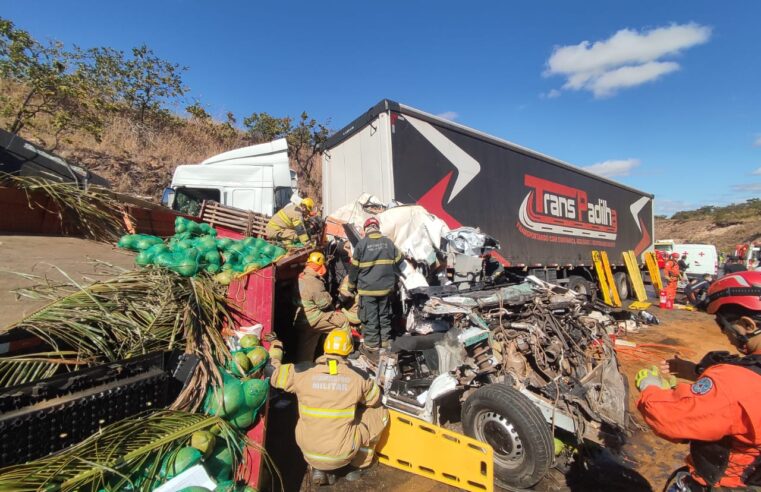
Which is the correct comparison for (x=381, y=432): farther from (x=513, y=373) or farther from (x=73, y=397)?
(x=73, y=397)

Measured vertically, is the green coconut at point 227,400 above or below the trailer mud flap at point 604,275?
below

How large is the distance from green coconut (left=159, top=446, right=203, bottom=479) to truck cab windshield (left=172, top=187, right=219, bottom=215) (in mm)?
5586

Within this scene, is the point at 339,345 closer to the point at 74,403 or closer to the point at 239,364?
the point at 239,364

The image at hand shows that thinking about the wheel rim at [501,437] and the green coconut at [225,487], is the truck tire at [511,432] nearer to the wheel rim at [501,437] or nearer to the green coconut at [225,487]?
the wheel rim at [501,437]

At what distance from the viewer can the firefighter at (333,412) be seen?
2.62 meters

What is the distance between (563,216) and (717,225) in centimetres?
4082

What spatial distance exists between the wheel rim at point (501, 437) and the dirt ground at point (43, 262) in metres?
3.37

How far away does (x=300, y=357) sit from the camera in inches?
181

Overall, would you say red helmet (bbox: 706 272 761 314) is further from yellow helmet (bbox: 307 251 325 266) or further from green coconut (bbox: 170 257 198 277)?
green coconut (bbox: 170 257 198 277)

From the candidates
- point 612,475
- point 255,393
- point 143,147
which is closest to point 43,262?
point 255,393

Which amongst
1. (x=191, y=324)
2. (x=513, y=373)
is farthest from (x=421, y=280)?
(x=191, y=324)

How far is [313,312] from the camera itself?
4328mm

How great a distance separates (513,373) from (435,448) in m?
0.96

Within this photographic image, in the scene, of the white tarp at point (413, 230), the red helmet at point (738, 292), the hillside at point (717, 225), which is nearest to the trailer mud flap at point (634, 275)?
the white tarp at point (413, 230)
